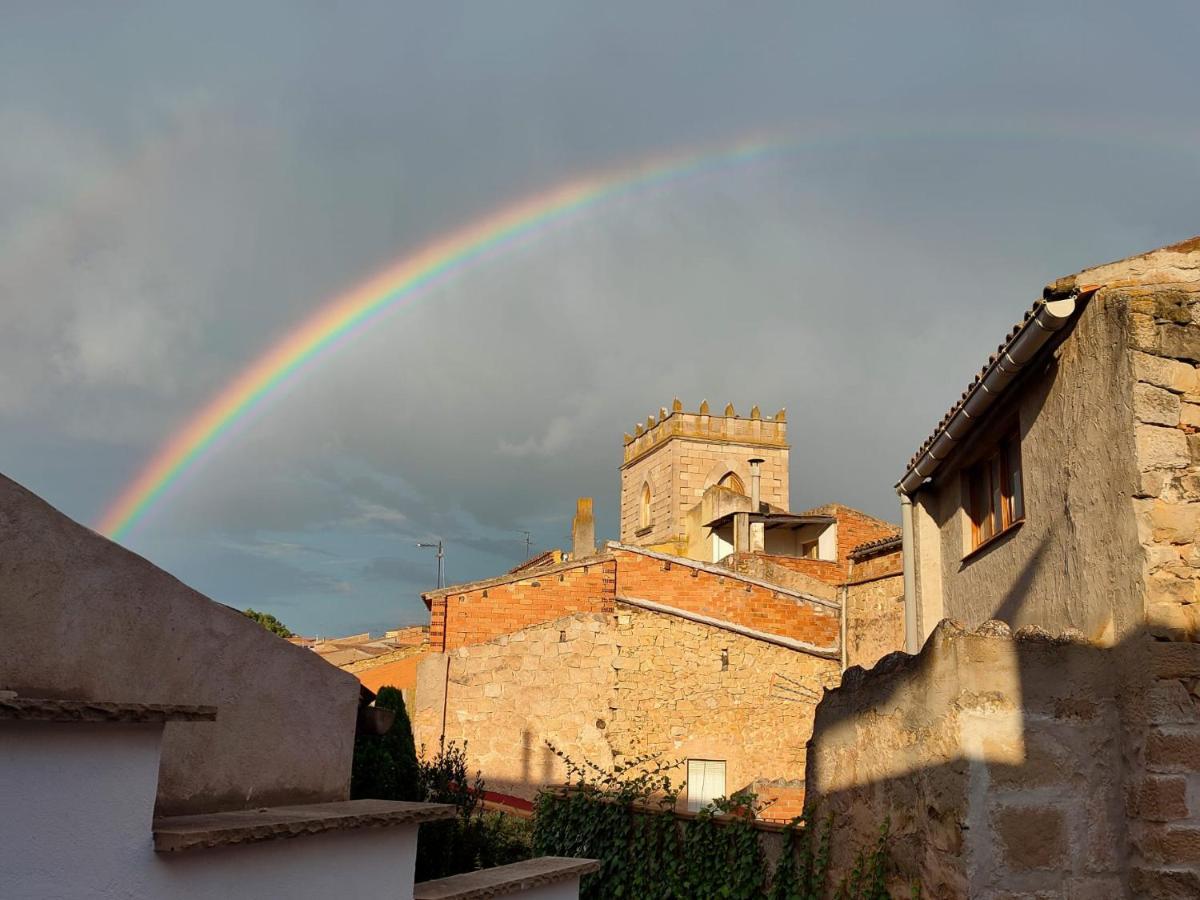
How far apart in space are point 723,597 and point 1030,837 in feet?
40.1

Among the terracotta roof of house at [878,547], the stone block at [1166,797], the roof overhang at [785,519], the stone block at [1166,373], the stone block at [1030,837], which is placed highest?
the roof overhang at [785,519]

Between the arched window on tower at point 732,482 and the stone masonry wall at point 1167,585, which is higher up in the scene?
the arched window on tower at point 732,482

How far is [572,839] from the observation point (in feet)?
28.1

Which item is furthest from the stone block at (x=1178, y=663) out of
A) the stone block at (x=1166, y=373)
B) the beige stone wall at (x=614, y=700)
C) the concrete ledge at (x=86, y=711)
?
the beige stone wall at (x=614, y=700)

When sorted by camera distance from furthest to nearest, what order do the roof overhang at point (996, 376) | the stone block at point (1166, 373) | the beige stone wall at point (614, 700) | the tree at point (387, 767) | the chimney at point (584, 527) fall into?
the chimney at point (584, 527) → the beige stone wall at point (614, 700) → the tree at point (387, 767) → the roof overhang at point (996, 376) → the stone block at point (1166, 373)

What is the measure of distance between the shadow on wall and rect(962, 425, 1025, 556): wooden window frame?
225 centimetres

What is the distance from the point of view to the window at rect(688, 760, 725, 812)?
51.0 feet

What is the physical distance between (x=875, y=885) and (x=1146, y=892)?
1.48 meters

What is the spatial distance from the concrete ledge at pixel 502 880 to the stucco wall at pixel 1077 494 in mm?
3192

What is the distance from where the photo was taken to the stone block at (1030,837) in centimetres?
502

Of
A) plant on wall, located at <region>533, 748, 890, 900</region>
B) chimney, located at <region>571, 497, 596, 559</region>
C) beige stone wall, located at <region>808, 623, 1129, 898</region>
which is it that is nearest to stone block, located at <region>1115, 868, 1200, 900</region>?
beige stone wall, located at <region>808, 623, 1129, 898</region>

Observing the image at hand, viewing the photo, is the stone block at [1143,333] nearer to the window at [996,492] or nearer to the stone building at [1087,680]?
the stone building at [1087,680]

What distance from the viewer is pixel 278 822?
3.45 m

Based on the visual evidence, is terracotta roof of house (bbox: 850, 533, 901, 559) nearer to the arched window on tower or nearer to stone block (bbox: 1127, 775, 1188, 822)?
stone block (bbox: 1127, 775, 1188, 822)
